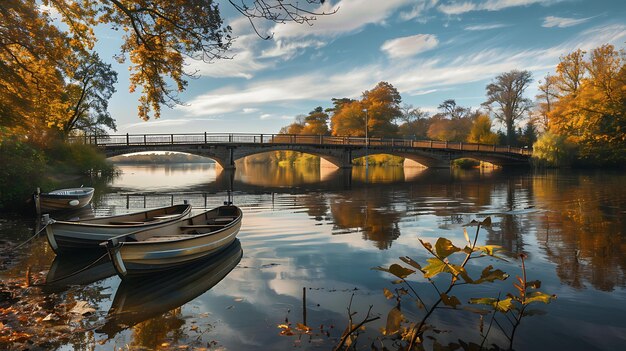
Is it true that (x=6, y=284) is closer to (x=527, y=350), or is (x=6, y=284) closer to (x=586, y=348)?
(x=527, y=350)

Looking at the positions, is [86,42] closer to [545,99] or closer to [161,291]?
[161,291]

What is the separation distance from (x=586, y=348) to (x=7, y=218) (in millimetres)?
19052

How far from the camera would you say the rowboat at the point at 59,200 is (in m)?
15.5

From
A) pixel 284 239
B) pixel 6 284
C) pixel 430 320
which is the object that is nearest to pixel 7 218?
pixel 6 284

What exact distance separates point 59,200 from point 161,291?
12.5 m

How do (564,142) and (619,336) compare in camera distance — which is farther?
(564,142)

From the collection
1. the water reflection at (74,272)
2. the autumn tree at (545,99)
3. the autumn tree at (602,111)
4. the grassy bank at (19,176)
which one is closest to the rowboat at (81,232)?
the water reflection at (74,272)

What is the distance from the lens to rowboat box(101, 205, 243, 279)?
6.71 metres

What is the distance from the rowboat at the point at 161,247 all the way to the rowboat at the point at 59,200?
940 cm

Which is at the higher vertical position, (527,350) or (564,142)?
(564,142)

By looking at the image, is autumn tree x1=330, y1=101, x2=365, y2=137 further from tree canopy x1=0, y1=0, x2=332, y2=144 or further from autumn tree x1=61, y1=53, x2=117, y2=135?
tree canopy x1=0, y1=0, x2=332, y2=144

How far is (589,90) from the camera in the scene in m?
26.8

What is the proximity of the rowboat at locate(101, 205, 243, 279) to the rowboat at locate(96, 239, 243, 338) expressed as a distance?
21 centimetres

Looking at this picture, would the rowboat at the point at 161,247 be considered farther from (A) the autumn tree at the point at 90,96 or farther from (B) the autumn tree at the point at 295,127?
(B) the autumn tree at the point at 295,127
